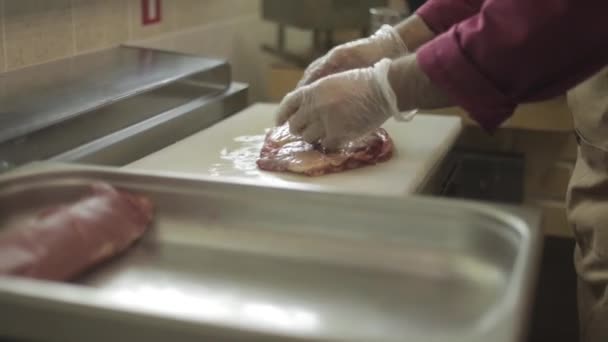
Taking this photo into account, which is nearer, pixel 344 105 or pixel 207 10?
pixel 344 105

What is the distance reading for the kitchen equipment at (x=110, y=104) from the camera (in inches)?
34.7

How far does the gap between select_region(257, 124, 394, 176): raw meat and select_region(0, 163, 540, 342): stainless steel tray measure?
0.88 ft

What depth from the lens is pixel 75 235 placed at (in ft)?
2.06

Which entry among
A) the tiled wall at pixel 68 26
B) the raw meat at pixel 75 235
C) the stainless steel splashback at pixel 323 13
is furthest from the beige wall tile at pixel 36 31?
the stainless steel splashback at pixel 323 13

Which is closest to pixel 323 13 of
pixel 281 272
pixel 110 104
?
pixel 110 104

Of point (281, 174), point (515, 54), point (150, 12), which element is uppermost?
point (515, 54)

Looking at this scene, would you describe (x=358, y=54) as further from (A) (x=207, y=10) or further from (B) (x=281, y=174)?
(A) (x=207, y=10)

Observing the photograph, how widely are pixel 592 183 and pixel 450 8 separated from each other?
1.12ft

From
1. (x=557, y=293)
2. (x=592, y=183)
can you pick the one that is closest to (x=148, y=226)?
(x=592, y=183)

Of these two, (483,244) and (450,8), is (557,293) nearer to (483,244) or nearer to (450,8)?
(450,8)

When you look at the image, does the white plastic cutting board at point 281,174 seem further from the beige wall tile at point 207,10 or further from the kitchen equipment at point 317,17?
the kitchen equipment at point 317,17

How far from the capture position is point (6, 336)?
0.52 metres

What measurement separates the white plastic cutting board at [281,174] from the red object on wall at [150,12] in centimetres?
32

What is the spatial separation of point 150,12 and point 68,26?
25cm
